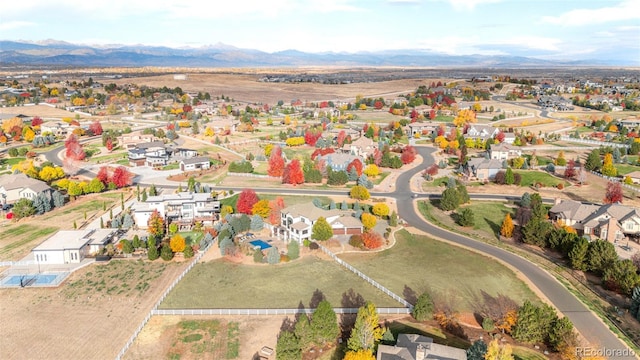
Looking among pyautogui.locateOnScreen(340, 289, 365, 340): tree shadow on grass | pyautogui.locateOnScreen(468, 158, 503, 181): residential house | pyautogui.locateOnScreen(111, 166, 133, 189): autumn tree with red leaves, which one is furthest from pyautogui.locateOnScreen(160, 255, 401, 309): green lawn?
pyautogui.locateOnScreen(468, 158, 503, 181): residential house

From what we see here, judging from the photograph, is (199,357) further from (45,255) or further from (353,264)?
(45,255)

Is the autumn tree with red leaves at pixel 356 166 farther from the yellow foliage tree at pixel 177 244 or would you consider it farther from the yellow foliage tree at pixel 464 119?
the yellow foliage tree at pixel 464 119

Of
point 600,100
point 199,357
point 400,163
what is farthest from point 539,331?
point 600,100

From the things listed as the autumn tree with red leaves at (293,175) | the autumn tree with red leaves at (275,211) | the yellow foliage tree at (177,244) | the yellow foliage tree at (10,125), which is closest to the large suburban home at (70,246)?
the yellow foliage tree at (177,244)

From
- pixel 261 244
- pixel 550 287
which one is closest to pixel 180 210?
pixel 261 244

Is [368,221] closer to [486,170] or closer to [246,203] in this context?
[246,203]
